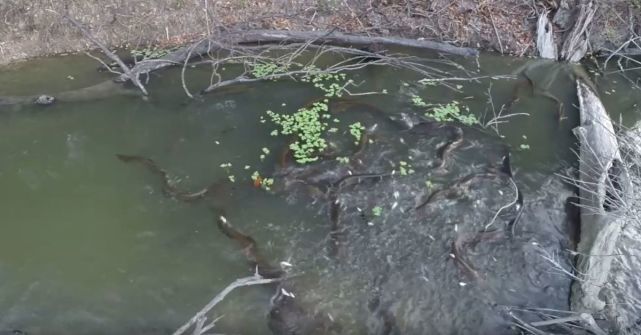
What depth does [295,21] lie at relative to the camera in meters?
8.51

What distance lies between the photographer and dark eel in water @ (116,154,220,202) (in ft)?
18.0

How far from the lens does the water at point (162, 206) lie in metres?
4.53

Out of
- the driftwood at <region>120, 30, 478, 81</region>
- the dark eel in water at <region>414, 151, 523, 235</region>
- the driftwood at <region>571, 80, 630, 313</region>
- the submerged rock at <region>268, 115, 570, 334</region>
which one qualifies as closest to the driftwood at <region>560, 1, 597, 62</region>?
the driftwood at <region>120, 30, 478, 81</region>

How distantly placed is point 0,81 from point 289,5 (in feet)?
13.3

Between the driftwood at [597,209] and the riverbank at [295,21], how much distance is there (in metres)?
2.68

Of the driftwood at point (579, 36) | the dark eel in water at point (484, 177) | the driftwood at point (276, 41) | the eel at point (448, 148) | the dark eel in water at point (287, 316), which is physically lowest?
the dark eel in water at point (287, 316)

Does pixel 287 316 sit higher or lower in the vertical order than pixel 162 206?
lower

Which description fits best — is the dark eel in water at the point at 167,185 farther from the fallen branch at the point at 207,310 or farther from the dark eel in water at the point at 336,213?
the fallen branch at the point at 207,310

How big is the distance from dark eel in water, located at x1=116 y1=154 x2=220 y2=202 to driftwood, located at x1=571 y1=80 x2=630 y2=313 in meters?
3.42

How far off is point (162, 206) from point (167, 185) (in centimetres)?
29

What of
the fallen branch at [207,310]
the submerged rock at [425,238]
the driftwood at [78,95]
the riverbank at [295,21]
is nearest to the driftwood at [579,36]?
the riverbank at [295,21]

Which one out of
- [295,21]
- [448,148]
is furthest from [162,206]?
[295,21]

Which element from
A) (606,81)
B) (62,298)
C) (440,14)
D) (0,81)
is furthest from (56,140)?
(606,81)

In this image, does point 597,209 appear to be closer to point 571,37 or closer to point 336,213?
point 336,213
